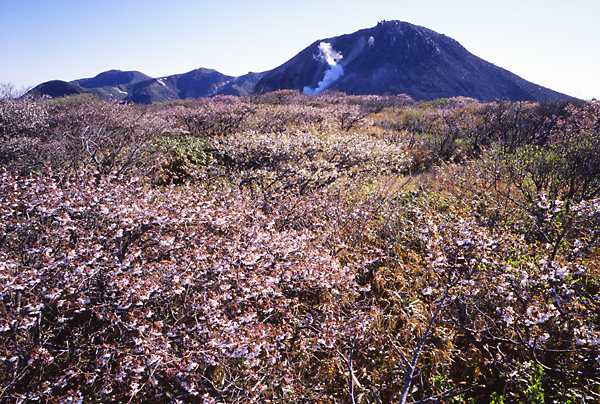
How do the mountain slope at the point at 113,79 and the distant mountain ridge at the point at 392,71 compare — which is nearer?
the distant mountain ridge at the point at 392,71

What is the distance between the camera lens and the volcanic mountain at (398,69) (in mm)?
77750

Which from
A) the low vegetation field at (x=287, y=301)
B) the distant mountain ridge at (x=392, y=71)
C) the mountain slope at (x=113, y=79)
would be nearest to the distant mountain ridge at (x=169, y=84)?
the mountain slope at (x=113, y=79)

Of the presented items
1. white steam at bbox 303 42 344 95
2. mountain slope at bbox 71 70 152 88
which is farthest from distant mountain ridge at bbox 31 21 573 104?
mountain slope at bbox 71 70 152 88

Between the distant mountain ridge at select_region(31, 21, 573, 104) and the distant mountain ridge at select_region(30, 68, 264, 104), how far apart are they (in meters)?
8.48

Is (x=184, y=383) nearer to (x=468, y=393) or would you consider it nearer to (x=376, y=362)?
(x=376, y=362)

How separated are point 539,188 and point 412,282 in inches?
176

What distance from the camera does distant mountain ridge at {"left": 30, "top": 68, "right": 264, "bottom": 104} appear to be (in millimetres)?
127050

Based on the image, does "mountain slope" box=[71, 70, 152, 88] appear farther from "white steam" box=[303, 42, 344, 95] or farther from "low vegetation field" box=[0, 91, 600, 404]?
"low vegetation field" box=[0, 91, 600, 404]

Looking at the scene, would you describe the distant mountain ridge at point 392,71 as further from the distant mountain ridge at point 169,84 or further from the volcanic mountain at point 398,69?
the distant mountain ridge at point 169,84

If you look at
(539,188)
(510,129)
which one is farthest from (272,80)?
(539,188)

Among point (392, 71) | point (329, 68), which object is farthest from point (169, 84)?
point (392, 71)

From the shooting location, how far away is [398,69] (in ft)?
283

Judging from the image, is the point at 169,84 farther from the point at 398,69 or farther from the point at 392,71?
the point at 398,69

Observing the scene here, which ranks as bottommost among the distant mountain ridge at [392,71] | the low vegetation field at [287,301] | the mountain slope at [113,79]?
the low vegetation field at [287,301]
